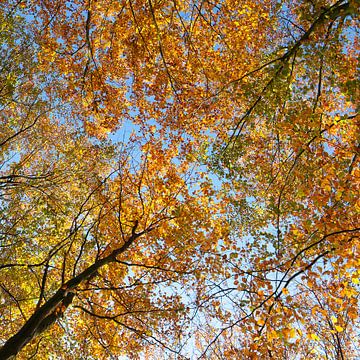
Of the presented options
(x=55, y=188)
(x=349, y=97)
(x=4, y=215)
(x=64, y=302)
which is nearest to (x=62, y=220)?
(x=55, y=188)

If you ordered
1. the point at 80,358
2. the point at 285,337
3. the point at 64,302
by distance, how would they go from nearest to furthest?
the point at 285,337 < the point at 64,302 < the point at 80,358

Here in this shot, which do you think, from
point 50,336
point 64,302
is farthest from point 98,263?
point 50,336

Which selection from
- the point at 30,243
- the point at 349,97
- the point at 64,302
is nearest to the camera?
the point at 349,97

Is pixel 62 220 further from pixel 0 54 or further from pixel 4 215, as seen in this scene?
pixel 0 54

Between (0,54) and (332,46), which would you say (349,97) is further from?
(0,54)

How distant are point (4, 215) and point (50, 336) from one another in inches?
161

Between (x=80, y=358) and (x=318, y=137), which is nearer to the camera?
(x=318, y=137)

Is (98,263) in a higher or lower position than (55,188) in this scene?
lower

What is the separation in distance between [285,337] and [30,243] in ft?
22.6

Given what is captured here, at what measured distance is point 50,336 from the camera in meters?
9.59

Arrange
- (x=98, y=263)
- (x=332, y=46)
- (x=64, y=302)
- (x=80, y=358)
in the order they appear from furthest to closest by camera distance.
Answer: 1. (x=80, y=358)
2. (x=98, y=263)
3. (x=64, y=302)
4. (x=332, y=46)

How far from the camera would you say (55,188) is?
8.78m

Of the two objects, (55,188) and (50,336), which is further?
(50,336)

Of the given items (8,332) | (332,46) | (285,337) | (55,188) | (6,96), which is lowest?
(8,332)
